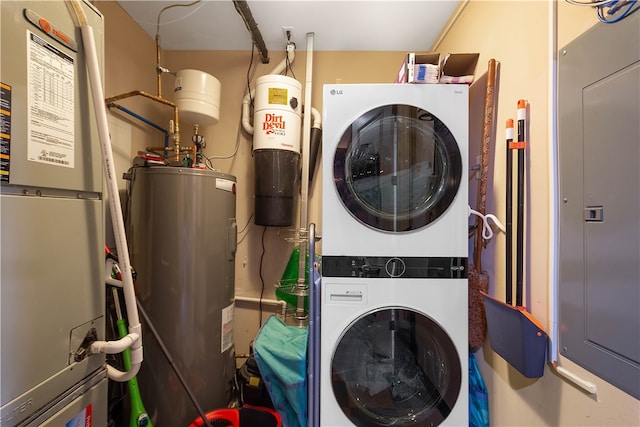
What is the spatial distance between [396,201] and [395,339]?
60cm

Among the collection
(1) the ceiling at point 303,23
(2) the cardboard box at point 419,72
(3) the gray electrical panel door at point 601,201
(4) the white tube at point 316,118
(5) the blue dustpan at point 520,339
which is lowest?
(5) the blue dustpan at point 520,339

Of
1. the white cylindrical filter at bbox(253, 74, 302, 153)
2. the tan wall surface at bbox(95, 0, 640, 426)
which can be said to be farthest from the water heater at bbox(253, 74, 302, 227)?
the tan wall surface at bbox(95, 0, 640, 426)

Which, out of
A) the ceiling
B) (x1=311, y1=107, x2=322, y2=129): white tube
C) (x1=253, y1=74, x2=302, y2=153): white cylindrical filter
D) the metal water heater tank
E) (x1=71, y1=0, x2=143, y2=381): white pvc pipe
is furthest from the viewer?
(x1=311, y1=107, x2=322, y2=129): white tube

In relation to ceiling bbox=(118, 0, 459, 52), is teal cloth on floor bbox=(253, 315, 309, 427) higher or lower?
lower

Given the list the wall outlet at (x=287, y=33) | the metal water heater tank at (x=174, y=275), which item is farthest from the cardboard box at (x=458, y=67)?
the metal water heater tank at (x=174, y=275)

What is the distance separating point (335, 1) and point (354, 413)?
7.06 feet

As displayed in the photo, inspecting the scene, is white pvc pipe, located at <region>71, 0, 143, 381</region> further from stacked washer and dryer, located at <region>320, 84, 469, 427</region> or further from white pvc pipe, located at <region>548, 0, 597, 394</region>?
white pvc pipe, located at <region>548, 0, 597, 394</region>

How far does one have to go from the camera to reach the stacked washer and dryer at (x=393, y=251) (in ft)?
3.43

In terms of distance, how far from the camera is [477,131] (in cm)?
130

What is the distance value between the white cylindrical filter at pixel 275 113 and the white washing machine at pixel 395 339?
1029mm

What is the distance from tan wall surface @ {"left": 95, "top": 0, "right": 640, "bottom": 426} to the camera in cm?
86

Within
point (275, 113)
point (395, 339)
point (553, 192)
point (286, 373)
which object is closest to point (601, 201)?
point (553, 192)

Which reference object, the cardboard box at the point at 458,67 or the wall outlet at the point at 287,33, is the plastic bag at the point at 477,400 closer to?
the cardboard box at the point at 458,67

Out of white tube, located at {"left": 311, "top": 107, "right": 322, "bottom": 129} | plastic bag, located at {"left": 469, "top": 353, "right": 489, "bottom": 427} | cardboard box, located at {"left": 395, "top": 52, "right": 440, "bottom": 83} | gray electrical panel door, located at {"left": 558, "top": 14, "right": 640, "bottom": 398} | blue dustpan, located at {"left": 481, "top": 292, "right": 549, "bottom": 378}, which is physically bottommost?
plastic bag, located at {"left": 469, "top": 353, "right": 489, "bottom": 427}
